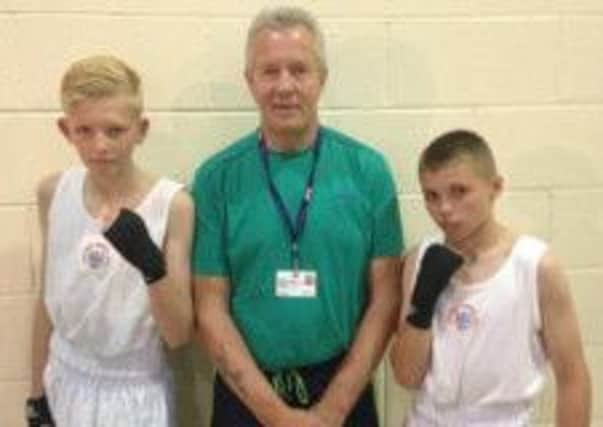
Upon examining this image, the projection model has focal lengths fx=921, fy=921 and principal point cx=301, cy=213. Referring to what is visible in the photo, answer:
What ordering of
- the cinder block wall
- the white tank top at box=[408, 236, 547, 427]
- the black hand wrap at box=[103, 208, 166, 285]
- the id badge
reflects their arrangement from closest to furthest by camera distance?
the black hand wrap at box=[103, 208, 166, 285], the white tank top at box=[408, 236, 547, 427], the id badge, the cinder block wall

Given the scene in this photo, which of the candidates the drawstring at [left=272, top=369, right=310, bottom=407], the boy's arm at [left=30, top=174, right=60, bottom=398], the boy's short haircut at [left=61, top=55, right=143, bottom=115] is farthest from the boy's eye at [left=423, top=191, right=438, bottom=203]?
the boy's arm at [left=30, top=174, right=60, bottom=398]

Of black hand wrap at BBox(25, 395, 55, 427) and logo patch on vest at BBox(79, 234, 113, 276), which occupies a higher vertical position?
logo patch on vest at BBox(79, 234, 113, 276)

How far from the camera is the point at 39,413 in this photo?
196cm

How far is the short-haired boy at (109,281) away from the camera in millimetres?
1810

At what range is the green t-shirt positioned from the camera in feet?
6.31

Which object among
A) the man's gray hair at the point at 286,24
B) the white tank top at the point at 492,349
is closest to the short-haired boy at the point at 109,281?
the man's gray hair at the point at 286,24

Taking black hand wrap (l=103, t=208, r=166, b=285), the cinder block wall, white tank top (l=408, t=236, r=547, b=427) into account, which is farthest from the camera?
the cinder block wall

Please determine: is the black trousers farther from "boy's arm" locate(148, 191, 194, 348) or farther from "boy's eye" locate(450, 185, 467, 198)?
"boy's eye" locate(450, 185, 467, 198)

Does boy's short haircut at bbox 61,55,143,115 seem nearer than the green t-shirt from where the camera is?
Yes

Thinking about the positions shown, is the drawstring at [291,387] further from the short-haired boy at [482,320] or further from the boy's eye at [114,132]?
the boy's eye at [114,132]

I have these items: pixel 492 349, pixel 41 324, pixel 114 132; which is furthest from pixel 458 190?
pixel 41 324

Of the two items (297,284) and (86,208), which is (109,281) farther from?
(297,284)

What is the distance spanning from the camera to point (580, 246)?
224 cm

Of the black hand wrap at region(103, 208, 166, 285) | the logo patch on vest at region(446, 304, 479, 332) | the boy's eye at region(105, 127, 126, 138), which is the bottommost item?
the logo patch on vest at region(446, 304, 479, 332)
